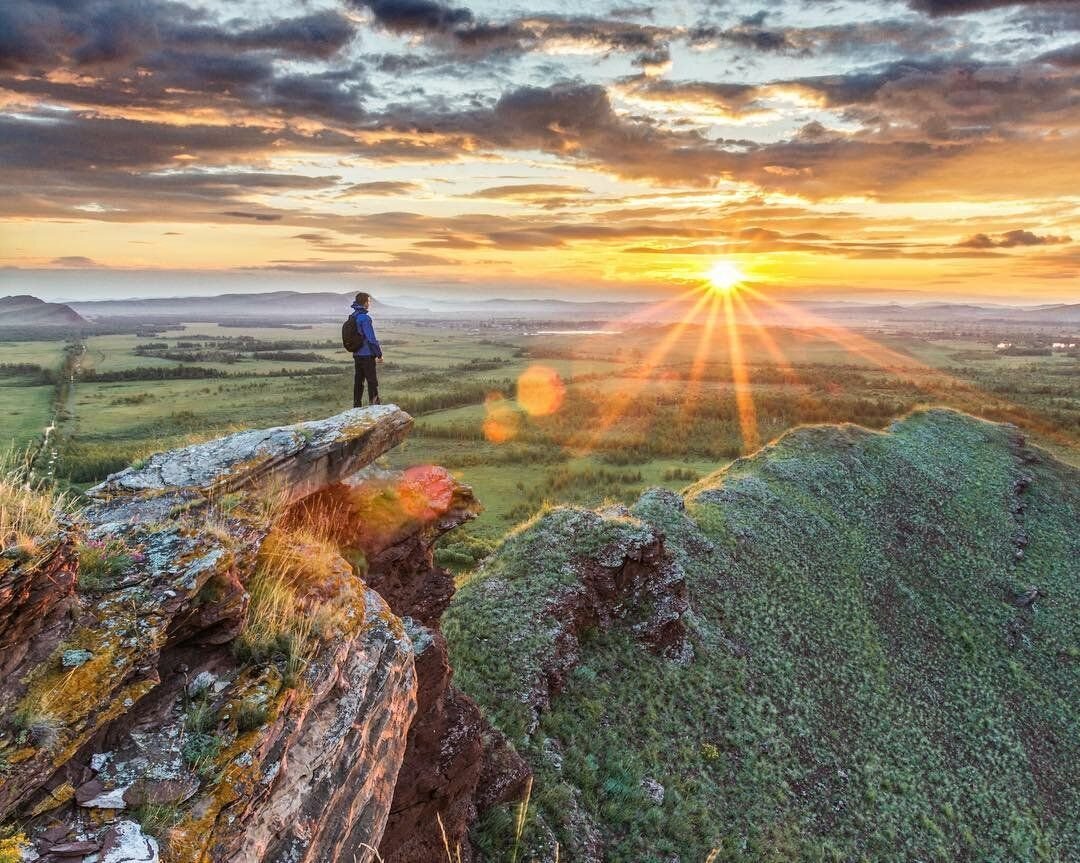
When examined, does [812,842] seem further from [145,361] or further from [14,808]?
[145,361]

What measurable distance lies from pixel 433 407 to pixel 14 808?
105 metres

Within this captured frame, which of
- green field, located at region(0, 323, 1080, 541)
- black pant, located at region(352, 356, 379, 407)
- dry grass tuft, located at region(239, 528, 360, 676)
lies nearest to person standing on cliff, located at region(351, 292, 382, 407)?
black pant, located at region(352, 356, 379, 407)

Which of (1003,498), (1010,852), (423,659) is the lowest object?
(1010,852)

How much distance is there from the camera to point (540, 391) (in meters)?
129

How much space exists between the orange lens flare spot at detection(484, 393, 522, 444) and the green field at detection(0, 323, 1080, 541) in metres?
0.37

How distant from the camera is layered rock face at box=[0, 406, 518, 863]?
577 cm

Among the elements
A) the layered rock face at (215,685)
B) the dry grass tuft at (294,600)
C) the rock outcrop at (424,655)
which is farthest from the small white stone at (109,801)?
the rock outcrop at (424,655)

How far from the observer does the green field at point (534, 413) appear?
2522 inches

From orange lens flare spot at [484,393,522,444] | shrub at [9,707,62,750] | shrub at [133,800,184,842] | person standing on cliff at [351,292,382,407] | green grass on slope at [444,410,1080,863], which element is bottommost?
orange lens flare spot at [484,393,522,444]

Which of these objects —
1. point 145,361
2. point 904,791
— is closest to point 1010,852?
point 904,791

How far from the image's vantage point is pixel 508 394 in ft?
416

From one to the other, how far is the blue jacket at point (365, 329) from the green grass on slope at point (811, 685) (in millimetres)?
9161

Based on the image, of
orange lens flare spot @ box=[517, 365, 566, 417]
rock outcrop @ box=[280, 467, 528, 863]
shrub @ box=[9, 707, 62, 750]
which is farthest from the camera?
orange lens flare spot @ box=[517, 365, 566, 417]

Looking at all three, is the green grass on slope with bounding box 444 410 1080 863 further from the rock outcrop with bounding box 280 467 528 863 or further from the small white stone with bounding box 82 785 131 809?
the small white stone with bounding box 82 785 131 809
